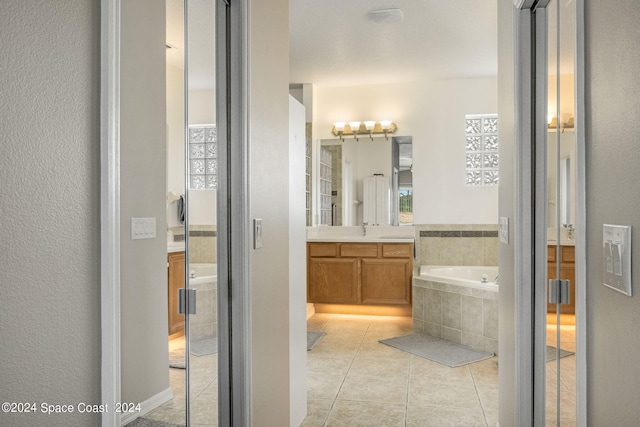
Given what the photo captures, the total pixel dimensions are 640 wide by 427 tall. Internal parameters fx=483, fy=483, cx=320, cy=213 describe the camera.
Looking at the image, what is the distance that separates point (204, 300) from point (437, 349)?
3011mm

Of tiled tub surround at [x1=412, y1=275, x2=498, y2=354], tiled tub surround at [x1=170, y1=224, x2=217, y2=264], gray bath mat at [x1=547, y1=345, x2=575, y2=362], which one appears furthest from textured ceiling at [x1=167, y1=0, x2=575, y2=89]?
gray bath mat at [x1=547, y1=345, x2=575, y2=362]

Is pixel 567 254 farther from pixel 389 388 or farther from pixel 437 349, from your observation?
pixel 437 349

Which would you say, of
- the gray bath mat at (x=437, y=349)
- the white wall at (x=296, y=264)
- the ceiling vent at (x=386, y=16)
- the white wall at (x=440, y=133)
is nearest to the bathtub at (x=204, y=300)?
the white wall at (x=296, y=264)

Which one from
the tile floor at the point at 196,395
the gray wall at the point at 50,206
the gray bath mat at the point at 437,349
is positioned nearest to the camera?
the gray wall at the point at 50,206

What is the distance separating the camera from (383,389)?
324cm

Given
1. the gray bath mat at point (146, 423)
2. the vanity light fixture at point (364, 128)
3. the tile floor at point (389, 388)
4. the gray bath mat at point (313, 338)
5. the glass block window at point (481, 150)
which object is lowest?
the tile floor at point (389, 388)

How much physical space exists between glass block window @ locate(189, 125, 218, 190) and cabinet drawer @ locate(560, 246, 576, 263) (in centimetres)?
111

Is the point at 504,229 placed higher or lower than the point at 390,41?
lower

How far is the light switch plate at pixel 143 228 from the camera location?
3.61ft

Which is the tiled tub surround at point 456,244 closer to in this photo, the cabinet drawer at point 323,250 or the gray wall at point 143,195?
the cabinet drawer at point 323,250

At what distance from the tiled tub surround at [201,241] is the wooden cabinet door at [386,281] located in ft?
12.3

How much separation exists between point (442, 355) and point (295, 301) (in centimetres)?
189

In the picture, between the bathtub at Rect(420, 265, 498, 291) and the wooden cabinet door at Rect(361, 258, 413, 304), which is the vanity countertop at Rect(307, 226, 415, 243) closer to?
the wooden cabinet door at Rect(361, 258, 413, 304)

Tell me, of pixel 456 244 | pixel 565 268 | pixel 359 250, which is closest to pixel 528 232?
pixel 565 268
